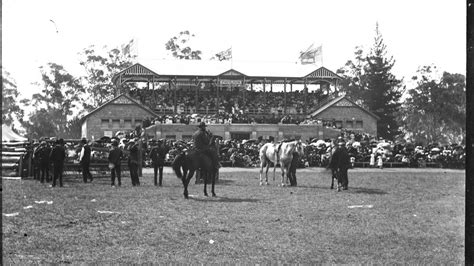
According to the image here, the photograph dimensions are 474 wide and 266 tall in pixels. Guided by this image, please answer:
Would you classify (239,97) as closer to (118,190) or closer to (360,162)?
(360,162)

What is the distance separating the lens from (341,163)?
21172 millimetres

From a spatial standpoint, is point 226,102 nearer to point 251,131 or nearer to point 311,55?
point 251,131

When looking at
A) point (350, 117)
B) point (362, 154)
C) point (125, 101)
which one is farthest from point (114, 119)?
point (362, 154)

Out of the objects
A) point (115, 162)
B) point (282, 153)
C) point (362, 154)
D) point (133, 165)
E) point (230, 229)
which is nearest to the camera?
point (230, 229)

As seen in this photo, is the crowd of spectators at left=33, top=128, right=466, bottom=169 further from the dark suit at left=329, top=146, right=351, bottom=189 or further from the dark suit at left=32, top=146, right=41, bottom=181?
the dark suit at left=329, top=146, right=351, bottom=189

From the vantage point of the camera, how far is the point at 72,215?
40.9 feet

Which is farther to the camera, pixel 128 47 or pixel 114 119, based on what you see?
pixel 128 47

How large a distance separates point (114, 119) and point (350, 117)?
68.4 feet

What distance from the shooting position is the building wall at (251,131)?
49.3 m

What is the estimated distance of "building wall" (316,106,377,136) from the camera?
58.0 metres

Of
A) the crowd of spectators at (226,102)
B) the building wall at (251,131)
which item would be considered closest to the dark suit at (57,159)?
the building wall at (251,131)

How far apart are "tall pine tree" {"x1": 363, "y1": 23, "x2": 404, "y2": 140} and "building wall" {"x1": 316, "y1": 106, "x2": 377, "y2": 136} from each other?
10.2 m

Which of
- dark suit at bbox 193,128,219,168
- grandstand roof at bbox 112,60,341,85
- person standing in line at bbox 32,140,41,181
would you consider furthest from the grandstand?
dark suit at bbox 193,128,219,168

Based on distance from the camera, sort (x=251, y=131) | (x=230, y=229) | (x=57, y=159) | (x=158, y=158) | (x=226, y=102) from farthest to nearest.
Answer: (x=226, y=102), (x=251, y=131), (x=158, y=158), (x=57, y=159), (x=230, y=229)
